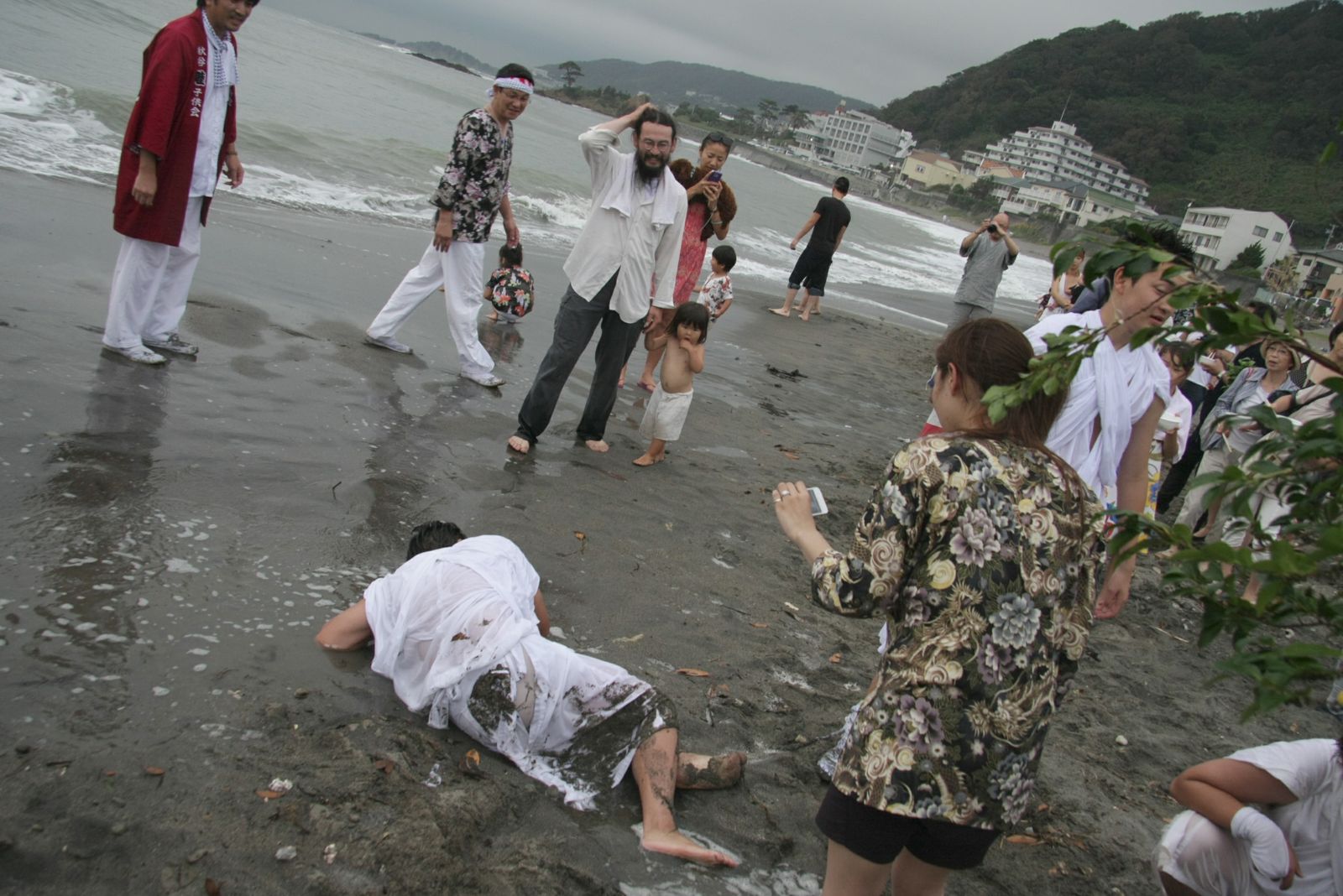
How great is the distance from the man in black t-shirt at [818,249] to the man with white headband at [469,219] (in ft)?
24.6

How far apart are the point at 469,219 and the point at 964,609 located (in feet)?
17.0

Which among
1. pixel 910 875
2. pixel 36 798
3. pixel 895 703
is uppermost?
pixel 895 703

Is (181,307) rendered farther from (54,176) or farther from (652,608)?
(54,176)

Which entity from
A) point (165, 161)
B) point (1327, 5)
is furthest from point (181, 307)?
point (1327, 5)

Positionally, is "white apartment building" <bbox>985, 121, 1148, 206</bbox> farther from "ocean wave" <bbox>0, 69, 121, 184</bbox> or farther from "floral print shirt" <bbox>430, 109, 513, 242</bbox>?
"floral print shirt" <bbox>430, 109, 513, 242</bbox>

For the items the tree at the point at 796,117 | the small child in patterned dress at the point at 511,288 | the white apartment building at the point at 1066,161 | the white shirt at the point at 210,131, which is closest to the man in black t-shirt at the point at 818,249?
the small child in patterned dress at the point at 511,288

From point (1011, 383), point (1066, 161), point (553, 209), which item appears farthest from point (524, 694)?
point (1066, 161)

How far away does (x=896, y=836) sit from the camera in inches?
82.6

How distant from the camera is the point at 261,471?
4.44m

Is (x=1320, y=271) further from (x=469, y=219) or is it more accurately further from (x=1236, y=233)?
(x=469, y=219)

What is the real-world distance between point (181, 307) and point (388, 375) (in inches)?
51.6

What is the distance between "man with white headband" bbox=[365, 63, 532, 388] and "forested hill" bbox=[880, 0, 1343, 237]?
294 feet

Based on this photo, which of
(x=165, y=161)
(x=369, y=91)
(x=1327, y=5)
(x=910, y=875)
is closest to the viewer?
(x=910, y=875)

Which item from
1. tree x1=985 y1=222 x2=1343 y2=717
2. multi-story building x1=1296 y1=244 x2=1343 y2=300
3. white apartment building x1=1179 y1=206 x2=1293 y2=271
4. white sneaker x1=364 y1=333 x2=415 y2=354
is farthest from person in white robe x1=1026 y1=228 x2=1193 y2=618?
white apartment building x1=1179 y1=206 x2=1293 y2=271
